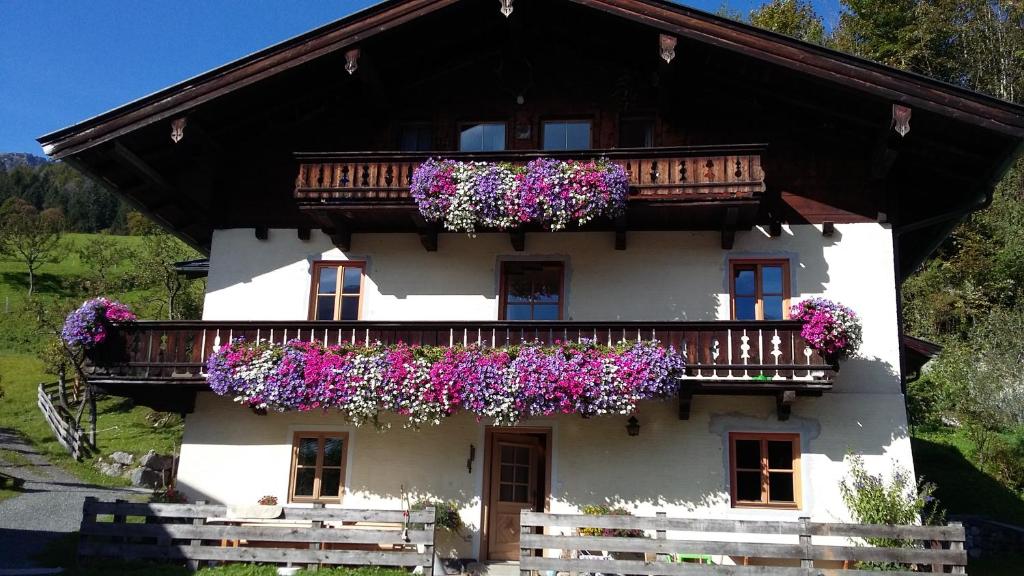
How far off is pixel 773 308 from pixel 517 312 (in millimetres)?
4097

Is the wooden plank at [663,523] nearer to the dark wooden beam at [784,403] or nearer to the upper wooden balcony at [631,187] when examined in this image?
the dark wooden beam at [784,403]

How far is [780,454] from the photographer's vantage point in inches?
539

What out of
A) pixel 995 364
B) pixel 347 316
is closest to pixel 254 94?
pixel 347 316

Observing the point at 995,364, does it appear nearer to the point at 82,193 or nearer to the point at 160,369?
the point at 160,369

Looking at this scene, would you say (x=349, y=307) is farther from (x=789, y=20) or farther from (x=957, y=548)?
(x=789, y=20)

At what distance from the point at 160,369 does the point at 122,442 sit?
16.7m

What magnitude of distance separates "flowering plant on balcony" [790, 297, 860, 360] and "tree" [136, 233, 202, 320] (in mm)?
27549

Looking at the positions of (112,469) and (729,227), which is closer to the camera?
(729,227)

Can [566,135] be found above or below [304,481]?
above

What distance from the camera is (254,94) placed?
15391mm

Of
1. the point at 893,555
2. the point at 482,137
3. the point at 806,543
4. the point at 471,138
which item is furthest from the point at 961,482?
the point at 471,138

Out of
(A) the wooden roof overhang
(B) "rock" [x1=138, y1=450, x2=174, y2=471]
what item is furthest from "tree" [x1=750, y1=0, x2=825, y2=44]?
(B) "rock" [x1=138, y1=450, x2=174, y2=471]

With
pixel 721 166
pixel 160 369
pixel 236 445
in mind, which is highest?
pixel 721 166

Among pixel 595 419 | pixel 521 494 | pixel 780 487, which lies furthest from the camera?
pixel 521 494
